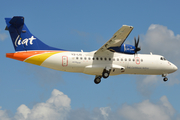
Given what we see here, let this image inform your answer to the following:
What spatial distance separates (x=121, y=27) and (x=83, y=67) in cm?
607

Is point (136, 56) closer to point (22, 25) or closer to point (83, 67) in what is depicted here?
point (83, 67)

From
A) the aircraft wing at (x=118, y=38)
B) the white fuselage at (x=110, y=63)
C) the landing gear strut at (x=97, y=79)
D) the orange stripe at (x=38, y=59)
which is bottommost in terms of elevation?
the landing gear strut at (x=97, y=79)

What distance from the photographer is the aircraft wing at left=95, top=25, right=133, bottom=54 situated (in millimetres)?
29686

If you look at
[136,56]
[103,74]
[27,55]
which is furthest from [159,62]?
[27,55]

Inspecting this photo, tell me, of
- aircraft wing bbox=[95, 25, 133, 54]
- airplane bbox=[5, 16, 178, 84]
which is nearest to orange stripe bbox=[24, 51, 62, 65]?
airplane bbox=[5, 16, 178, 84]

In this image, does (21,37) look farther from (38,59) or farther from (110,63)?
(110,63)

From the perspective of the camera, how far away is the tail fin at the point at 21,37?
31281 mm

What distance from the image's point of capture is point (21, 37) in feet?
105

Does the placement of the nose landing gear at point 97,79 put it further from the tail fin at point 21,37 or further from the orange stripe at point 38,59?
the orange stripe at point 38,59

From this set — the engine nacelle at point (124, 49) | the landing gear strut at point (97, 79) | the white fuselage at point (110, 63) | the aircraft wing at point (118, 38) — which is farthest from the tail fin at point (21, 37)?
the landing gear strut at point (97, 79)

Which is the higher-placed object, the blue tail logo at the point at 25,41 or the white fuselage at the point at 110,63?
the blue tail logo at the point at 25,41

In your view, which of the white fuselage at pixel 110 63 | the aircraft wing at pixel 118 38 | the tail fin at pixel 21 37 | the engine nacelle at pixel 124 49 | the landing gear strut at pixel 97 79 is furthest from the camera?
the landing gear strut at pixel 97 79

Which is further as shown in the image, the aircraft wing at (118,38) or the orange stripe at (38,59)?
the orange stripe at (38,59)

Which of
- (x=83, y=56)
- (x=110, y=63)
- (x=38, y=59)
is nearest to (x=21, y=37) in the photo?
(x=38, y=59)
